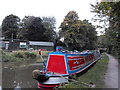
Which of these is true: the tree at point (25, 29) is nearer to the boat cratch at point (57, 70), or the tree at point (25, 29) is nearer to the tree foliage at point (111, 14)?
the tree foliage at point (111, 14)

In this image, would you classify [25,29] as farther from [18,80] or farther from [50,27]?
[18,80]

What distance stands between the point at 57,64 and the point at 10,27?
47.2 metres

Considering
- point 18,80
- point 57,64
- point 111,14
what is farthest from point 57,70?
point 111,14

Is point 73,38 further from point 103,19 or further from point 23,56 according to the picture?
point 103,19

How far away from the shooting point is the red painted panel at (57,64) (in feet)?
21.5

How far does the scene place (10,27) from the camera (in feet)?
159

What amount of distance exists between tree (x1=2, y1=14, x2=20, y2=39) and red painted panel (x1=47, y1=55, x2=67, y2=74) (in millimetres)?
44496

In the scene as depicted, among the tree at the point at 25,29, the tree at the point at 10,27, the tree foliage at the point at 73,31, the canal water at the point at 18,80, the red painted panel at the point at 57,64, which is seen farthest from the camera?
the tree at the point at 10,27

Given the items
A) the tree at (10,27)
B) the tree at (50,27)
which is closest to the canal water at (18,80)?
the tree at (50,27)

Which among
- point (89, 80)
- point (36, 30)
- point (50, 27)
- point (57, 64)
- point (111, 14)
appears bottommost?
point (89, 80)

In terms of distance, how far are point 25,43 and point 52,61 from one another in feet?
86.4

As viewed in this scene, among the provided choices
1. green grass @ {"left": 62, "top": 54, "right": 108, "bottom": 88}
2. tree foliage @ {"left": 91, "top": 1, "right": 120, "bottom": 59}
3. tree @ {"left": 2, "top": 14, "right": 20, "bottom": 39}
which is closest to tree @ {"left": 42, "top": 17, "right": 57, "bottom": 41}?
tree @ {"left": 2, "top": 14, "right": 20, "bottom": 39}

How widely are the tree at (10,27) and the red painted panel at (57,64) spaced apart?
1752 inches

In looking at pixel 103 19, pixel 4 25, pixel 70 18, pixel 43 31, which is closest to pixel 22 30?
pixel 43 31
